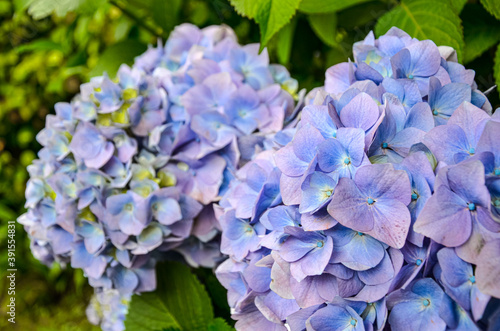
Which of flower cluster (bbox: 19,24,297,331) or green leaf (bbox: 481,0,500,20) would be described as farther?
flower cluster (bbox: 19,24,297,331)

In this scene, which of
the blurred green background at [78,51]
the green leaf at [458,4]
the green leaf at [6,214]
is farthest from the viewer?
the green leaf at [6,214]

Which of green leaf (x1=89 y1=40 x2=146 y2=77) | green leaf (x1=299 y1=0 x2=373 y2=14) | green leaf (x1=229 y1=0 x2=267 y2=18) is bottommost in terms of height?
green leaf (x1=89 y1=40 x2=146 y2=77)

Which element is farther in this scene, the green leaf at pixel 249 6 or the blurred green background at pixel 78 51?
the blurred green background at pixel 78 51

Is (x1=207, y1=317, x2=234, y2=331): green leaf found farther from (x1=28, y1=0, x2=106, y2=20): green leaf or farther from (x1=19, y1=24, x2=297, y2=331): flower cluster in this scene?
(x1=28, y1=0, x2=106, y2=20): green leaf

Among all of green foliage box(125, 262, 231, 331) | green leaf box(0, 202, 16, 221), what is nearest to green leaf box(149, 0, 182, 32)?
green foliage box(125, 262, 231, 331)

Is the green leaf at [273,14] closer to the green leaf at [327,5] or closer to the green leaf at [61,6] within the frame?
the green leaf at [327,5]

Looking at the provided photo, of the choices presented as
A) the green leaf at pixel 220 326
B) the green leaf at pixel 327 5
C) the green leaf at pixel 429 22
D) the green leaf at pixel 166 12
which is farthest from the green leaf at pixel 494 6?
the green leaf at pixel 166 12

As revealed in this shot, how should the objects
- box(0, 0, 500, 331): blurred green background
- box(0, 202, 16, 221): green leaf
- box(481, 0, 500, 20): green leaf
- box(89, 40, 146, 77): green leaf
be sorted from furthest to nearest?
1. box(0, 202, 16, 221): green leaf
2. box(89, 40, 146, 77): green leaf
3. box(0, 0, 500, 331): blurred green background
4. box(481, 0, 500, 20): green leaf
